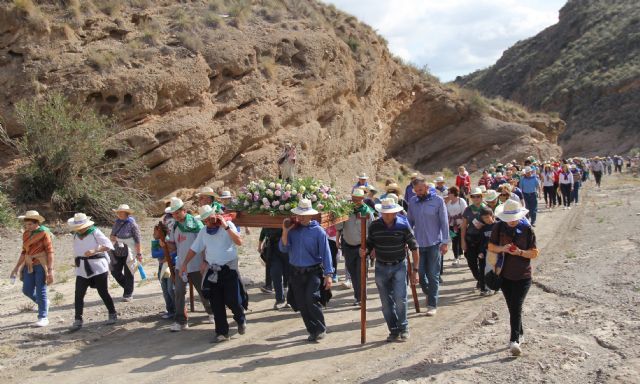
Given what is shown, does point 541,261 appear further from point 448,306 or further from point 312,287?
point 312,287

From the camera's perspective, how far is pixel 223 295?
8.84 m

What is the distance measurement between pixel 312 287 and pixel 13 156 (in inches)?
525

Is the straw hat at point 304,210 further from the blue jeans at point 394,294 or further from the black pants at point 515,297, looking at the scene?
the black pants at point 515,297

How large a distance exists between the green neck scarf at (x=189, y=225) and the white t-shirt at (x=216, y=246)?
48 cm

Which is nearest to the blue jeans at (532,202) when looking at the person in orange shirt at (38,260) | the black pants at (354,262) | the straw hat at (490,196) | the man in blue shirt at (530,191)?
the man in blue shirt at (530,191)

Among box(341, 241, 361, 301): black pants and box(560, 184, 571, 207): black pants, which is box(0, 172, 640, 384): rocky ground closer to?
box(341, 241, 361, 301): black pants

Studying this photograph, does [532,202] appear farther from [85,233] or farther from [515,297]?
[85,233]

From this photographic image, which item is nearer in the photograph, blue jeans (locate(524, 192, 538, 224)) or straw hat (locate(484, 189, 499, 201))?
straw hat (locate(484, 189, 499, 201))

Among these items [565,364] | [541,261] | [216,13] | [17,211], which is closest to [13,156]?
[17,211]

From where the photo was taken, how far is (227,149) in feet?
71.1

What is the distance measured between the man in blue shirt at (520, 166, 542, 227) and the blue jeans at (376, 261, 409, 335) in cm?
1143

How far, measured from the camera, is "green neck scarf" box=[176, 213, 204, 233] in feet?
30.8

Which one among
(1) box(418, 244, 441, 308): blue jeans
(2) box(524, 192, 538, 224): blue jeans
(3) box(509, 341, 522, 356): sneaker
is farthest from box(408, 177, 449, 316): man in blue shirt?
(2) box(524, 192, 538, 224): blue jeans

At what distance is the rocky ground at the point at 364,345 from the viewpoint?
722 cm
